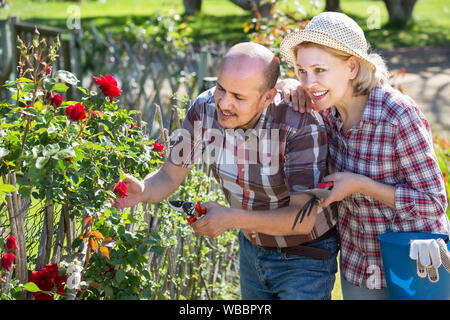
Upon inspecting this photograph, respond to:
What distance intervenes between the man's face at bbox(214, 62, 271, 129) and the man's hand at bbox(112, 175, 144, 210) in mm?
383

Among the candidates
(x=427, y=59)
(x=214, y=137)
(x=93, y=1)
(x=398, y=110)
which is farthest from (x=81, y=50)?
(x=93, y=1)

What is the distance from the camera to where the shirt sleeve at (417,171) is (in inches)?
84.0

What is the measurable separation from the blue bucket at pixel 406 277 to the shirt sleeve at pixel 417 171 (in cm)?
11

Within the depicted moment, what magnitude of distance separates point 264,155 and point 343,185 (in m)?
0.34

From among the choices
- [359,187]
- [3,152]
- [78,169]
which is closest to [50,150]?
[3,152]

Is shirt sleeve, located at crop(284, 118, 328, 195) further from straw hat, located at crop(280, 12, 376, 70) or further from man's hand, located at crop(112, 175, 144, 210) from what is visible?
man's hand, located at crop(112, 175, 144, 210)

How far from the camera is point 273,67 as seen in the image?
2.21m

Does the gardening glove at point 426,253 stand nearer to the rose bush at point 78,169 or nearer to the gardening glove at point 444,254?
the gardening glove at point 444,254

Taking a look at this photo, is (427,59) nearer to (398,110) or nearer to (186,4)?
(186,4)

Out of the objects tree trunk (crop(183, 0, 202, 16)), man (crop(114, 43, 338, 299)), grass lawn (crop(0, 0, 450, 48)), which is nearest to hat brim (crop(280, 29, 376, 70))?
man (crop(114, 43, 338, 299))

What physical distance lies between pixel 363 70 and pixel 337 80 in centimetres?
12

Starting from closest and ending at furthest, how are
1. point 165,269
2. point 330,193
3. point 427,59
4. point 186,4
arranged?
point 330,193, point 165,269, point 427,59, point 186,4

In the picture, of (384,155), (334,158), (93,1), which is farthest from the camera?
(93,1)
